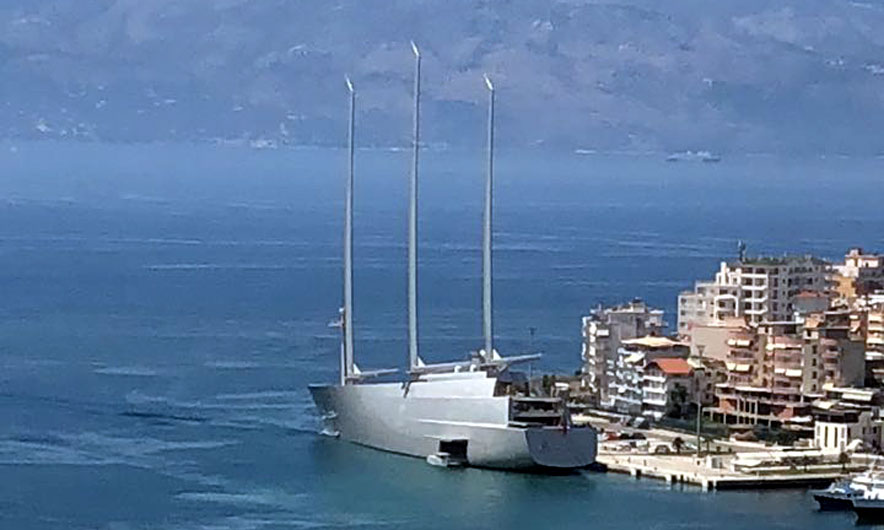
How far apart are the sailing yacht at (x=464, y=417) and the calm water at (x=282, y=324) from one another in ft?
0.53

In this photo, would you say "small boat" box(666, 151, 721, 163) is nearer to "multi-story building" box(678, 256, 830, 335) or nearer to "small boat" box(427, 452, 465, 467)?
"multi-story building" box(678, 256, 830, 335)

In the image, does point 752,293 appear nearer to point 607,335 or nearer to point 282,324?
point 607,335

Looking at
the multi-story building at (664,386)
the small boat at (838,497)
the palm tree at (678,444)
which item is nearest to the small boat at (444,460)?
the palm tree at (678,444)

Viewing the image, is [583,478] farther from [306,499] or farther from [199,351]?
[199,351]

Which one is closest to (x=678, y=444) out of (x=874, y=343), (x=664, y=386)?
(x=664, y=386)

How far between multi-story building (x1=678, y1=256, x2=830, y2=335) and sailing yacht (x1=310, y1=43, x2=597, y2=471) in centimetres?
358

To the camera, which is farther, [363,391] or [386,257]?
[386,257]

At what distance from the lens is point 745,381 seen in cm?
2317

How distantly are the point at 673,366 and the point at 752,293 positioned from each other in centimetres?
234

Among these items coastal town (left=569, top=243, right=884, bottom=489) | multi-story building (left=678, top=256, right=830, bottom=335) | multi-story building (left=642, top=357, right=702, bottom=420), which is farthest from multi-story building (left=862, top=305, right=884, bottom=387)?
multi-story building (left=642, top=357, right=702, bottom=420)

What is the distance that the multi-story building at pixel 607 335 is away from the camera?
23.9 m

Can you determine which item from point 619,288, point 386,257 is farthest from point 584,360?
point 386,257

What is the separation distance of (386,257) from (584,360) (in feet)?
47.8

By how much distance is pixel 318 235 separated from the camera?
45.8 m
